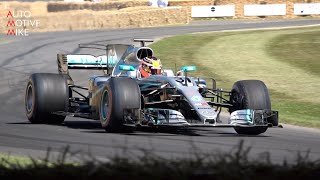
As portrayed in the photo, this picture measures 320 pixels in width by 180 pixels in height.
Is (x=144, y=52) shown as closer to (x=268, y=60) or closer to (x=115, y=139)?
(x=115, y=139)

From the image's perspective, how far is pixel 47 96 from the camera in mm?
16625

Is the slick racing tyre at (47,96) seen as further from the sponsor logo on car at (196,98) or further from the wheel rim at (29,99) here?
the sponsor logo on car at (196,98)

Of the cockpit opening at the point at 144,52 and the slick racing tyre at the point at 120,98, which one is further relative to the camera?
the cockpit opening at the point at 144,52

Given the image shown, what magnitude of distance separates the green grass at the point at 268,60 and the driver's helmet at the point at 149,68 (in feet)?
11.0

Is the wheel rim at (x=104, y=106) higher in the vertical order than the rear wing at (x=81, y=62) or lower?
lower

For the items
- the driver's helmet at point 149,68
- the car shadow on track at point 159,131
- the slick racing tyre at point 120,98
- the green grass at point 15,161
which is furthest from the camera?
the driver's helmet at point 149,68

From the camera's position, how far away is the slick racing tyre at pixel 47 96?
1658 centimetres

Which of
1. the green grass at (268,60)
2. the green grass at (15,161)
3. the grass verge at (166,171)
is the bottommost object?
the green grass at (268,60)

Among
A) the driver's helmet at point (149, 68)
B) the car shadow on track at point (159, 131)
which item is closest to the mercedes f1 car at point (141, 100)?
the driver's helmet at point (149, 68)

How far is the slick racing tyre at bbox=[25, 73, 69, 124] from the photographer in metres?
16.6

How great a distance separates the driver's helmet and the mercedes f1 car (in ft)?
0.38

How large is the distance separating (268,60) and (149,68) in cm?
1782

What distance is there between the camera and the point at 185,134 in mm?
15047

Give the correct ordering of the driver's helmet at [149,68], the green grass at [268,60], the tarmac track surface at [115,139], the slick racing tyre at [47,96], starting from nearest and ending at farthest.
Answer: the tarmac track surface at [115,139], the driver's helmet at [149,68], the slick racing tyre at [47,96], the green grass at [268,60]
